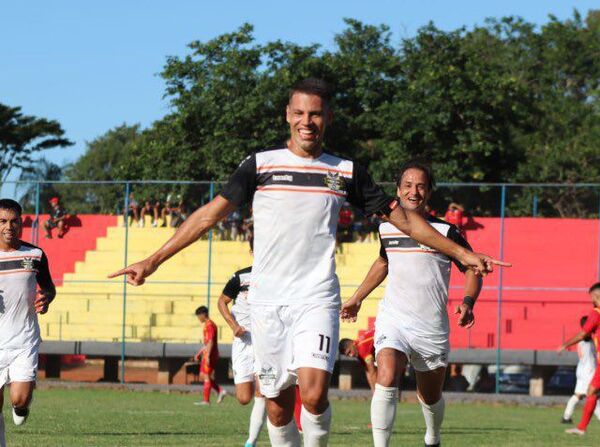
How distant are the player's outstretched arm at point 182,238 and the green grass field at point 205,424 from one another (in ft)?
21.3

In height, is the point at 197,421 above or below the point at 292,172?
below

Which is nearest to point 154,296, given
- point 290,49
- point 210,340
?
point 210,340

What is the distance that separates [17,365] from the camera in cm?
1120

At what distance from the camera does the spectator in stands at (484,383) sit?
29750 millimetres

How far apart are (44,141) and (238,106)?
21.8 metres

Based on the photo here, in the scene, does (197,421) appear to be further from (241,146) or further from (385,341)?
A: (241,146)

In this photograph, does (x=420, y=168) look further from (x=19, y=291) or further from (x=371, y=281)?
(x=19, y=291)

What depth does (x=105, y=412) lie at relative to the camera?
2064 centimetres

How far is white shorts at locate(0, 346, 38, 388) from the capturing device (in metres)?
11.2

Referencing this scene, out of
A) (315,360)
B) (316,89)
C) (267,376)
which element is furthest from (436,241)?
(267,376)

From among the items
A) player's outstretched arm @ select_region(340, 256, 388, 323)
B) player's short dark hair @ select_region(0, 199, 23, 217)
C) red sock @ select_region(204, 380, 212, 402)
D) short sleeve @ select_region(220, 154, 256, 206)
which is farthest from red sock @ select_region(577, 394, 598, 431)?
short sleeve @ select_region(220, 154, 256, 206)

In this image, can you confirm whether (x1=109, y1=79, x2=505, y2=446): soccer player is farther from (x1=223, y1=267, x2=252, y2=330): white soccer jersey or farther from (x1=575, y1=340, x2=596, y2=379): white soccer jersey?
(x1=575, y1=340, x2=596, y2=379): white soccer jersey

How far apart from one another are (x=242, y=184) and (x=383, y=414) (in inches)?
127

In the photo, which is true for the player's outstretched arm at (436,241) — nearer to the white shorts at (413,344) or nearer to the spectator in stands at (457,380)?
the white shorts at (413,344)
